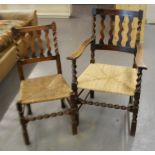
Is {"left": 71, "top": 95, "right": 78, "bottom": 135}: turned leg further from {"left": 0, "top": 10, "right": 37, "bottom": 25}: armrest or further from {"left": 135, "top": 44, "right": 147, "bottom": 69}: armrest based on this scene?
{"left": 0, "top": 10, "right": 37, "bottom": 25}: armrest

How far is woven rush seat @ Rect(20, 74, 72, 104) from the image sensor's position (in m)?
1.84

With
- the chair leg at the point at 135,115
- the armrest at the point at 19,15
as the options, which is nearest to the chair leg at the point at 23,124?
the chair leg at the point at 135,115

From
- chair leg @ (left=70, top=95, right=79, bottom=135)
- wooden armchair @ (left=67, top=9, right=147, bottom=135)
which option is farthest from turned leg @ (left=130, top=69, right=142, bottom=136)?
chair leg @ (left=70, top=95, right=79, bottom=135)

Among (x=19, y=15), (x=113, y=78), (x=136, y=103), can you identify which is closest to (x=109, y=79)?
(x=113, y=78)

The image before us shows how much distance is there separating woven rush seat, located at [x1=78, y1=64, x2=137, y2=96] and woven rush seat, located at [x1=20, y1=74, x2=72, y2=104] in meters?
0.15

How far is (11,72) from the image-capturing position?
3168 mm

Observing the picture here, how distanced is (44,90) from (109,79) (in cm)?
54

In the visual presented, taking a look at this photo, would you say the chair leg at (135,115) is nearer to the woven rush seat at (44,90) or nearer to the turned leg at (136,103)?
the turned leg at (136,103)

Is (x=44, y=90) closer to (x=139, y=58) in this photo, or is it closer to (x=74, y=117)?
(x=74, y=117)

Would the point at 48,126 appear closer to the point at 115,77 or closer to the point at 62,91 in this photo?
the point at 62,91

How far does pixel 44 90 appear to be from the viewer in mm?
1941

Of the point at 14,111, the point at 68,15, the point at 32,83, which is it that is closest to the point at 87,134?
the point at 32,83

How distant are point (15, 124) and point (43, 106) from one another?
36 centimetres

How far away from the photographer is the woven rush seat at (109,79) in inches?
74.5
